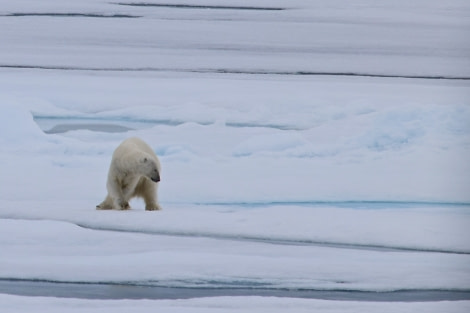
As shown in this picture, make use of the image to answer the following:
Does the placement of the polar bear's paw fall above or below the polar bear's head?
below

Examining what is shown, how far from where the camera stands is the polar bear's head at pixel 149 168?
4891mm

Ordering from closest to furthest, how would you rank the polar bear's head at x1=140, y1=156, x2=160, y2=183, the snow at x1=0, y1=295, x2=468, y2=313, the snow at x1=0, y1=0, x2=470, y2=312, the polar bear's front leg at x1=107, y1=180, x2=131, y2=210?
the snow at x1=0, y1=295, x2=468, y2=313
the snow at x1=0, y1=0, x2=470, y2=312
the polar bear's head at x1=140, y1=156, x2=160, y2=183
the polar bear's front leg at x1=107, y1=180, x2=131, y2=210

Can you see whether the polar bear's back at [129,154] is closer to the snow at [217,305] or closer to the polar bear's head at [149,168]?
the polar bear's head at [149,168]

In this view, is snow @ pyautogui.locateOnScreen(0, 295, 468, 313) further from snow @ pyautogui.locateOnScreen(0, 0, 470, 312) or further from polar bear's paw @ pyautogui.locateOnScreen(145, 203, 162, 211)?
polar bear's paw @ pyautogui.locateOnScreen(145, 203, 162, 211)

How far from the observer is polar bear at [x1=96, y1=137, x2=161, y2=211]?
16.1ft

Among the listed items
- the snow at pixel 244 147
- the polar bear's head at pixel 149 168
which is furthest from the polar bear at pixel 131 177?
the snow at pixel 244 147

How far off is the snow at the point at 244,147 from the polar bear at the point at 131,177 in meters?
0.15

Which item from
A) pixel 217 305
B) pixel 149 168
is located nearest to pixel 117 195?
pixel 149 168

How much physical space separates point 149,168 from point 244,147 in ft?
4.60

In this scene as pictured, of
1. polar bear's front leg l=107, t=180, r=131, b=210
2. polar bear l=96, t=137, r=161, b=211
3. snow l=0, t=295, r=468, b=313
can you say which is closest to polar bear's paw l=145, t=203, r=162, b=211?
polar bear l=96, t=137, r=161, b=211

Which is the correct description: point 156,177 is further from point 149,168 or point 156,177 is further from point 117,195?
point 117,195

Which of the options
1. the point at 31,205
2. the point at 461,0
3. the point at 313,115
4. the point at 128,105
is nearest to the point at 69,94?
the point at 128,105

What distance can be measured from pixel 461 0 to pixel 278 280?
24.9 feet

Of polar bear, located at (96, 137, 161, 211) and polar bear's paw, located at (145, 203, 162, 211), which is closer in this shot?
polar bear, located at (96, 137, 161, 211)
